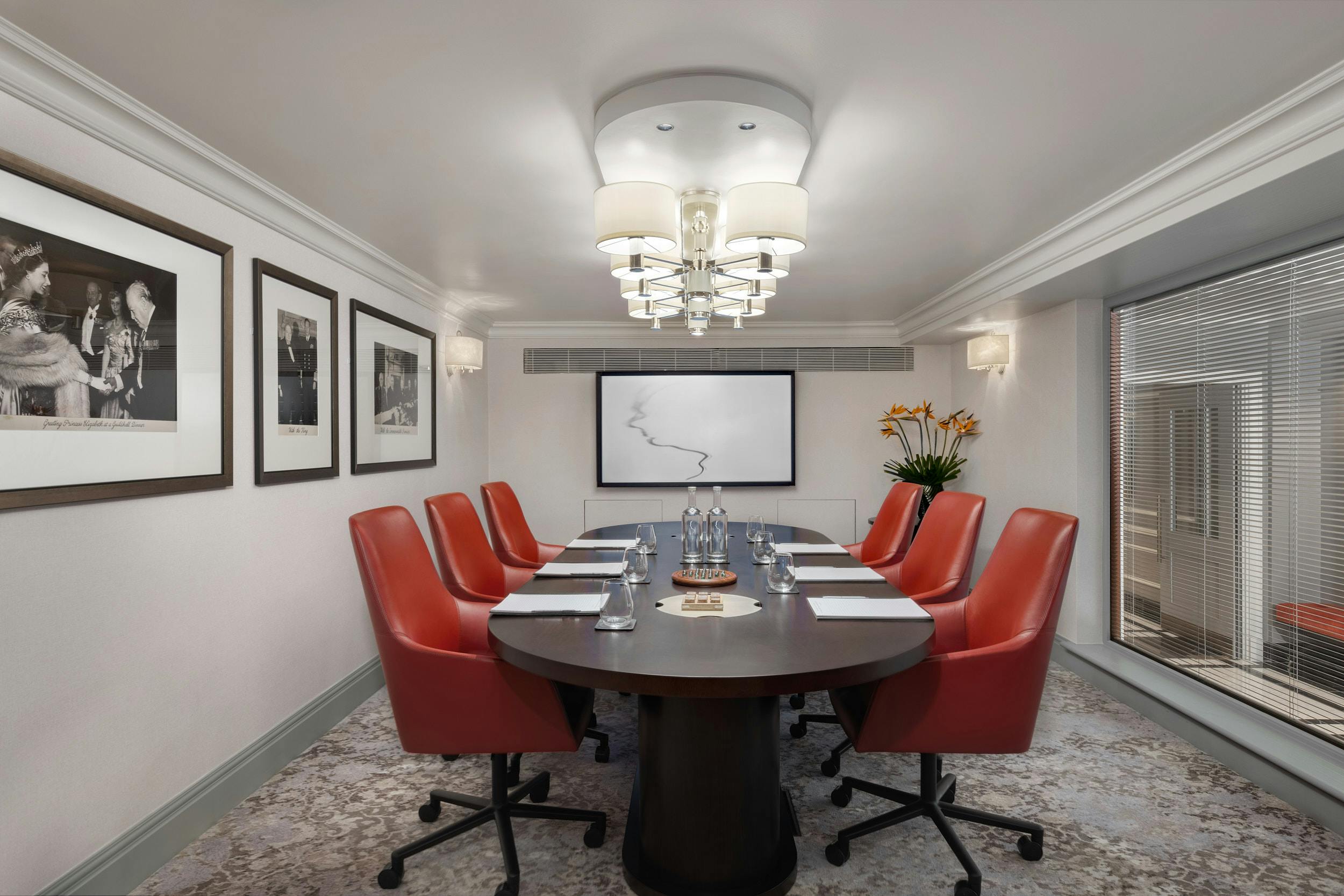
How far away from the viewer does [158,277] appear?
87.5 inches

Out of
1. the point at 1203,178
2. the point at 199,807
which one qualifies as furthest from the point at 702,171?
the point at 199,807

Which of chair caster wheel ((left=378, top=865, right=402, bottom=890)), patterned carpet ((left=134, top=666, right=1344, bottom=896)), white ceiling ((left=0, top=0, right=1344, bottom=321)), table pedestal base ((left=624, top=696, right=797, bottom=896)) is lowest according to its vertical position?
patterned carpet ((left=134, top=666, right=1344, bottom=896))

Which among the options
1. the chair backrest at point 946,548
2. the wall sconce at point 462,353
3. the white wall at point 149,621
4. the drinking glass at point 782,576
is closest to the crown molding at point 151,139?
the white wall at point 149,621

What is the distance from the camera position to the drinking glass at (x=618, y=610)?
1986 mm

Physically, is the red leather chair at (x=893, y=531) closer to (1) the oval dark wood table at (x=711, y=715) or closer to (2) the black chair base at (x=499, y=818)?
(1) the oval dark wood table at (x=711, y=715)

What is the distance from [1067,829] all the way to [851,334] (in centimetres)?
427

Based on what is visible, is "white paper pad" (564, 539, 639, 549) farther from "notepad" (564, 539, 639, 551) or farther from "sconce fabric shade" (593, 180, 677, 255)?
"sconce fabric shade" (593, 180, 677, 255)

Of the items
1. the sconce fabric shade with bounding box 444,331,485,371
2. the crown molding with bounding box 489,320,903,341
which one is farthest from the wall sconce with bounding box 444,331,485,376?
the crown molding with bounding box 489,320,903,341

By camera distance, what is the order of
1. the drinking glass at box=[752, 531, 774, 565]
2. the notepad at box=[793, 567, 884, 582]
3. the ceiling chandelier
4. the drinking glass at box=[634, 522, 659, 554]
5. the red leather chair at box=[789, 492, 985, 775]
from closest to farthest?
the ceiling chandelier, the notepad at box=[793, 567, 884, 582], the red leather chair at box=[789, 492, 985, 775], the drinking glass at box=[752, 531, 774, 565], the drinking glass at box=[634, 522, 659, 554]

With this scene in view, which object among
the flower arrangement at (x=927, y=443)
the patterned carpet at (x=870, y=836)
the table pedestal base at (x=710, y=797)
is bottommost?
the patterned carpet at (x=870, y=836)

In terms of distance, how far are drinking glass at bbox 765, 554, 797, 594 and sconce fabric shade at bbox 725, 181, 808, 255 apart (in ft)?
3.52

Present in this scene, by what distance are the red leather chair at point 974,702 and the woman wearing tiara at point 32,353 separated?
2.40 metres

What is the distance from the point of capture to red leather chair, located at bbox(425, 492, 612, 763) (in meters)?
3.00

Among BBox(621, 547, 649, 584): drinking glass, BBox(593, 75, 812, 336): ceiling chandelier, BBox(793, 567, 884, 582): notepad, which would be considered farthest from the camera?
BBox(793, 567, 884, 582): notepad
